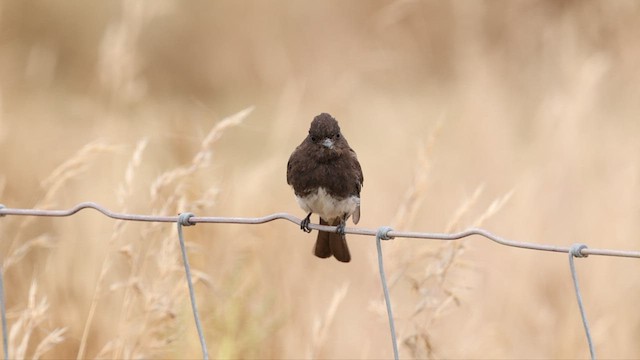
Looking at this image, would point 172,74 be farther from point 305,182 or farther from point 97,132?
point 305,182

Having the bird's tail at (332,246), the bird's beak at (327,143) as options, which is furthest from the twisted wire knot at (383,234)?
the bird's beak at (327,143)

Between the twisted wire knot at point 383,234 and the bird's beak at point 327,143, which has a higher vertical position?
the bird's beak at point 327,143

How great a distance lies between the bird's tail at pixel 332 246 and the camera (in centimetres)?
333

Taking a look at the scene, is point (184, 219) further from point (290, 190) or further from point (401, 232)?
point (290, 190)

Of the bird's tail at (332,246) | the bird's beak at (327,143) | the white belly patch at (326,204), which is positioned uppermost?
the bird's beak at (327,143)

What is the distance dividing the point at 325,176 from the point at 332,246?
0.22m

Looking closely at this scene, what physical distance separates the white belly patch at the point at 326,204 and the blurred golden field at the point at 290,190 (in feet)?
0.63

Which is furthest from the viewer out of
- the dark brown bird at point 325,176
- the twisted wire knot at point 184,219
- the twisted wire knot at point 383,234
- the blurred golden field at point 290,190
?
the dark brown bird at point 325,176

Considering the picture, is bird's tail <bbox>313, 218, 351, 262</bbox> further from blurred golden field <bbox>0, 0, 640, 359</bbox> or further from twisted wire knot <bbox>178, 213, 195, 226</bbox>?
twisted wire knot <bbox>178, 213, 195, 226</bbox>

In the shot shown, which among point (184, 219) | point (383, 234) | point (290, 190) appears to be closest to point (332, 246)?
point (184, 219)

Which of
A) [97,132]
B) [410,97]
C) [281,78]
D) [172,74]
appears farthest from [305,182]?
[172,74]

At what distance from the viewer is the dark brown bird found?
134 inches

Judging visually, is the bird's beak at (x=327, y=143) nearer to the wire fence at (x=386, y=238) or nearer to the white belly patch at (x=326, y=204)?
the white belly patch at (x=326, y=204)

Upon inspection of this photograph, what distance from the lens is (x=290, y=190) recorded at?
17.6 ft
